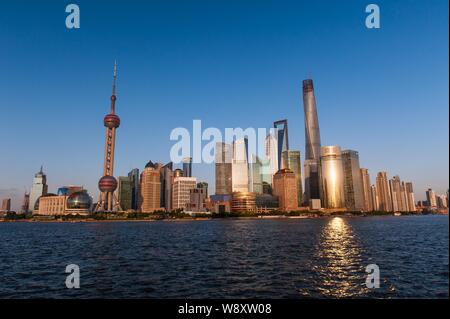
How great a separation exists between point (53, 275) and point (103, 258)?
1330 centimetres

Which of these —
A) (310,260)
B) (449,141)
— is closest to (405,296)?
(310,260)

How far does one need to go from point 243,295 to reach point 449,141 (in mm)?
22814

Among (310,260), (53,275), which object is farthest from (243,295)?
(53,275)

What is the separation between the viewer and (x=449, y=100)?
11.3 metres

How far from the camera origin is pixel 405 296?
2828cm
